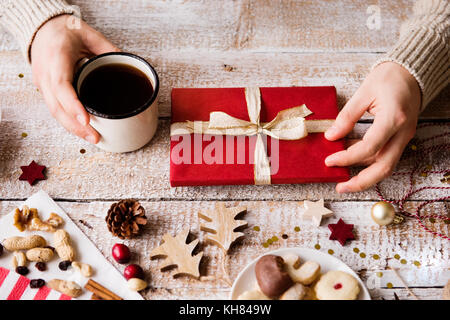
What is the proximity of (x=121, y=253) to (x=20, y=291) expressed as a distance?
0.20 m

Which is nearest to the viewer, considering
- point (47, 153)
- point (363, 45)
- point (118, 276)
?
point (118, 276)

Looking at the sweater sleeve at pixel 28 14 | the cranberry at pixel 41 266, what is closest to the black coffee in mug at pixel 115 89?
the sweater sleeve at pixel 28 14

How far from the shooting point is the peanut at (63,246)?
0.85 m

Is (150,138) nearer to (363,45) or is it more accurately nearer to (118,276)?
(118,276)

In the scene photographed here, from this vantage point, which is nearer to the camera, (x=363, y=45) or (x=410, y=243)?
(x=410, y=243)

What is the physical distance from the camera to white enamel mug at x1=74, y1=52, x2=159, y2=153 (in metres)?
0.83

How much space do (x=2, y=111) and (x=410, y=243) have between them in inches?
37.4

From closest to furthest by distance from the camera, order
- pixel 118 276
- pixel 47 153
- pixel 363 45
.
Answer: pixel 118 276 → pixel 47 153 → pixel 363 45

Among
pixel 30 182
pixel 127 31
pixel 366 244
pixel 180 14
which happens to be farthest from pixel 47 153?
pixel 366 244

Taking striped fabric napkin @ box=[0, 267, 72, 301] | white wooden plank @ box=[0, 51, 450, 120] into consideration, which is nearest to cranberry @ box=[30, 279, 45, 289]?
striped fabric napkin @ box=[0, 267, 72, 301]

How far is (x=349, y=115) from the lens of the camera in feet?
2.98

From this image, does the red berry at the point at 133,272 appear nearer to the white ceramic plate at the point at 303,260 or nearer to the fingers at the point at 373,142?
the white ceramic plate at the point at 303,260

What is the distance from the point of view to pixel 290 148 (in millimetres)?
924

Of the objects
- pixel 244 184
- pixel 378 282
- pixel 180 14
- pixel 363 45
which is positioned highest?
pixel 180 14
